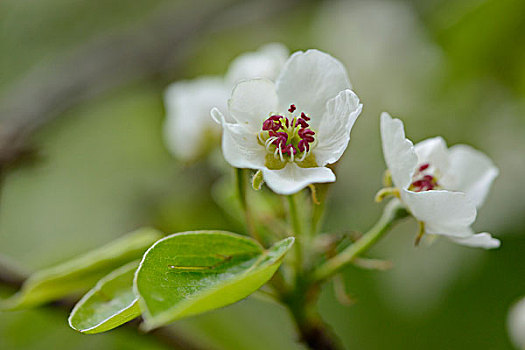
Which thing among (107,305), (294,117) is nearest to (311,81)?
(294,117)

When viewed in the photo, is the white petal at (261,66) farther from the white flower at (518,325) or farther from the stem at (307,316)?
the white flower at (518,325)

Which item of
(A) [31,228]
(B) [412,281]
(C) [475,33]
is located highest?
(C) [475,33]

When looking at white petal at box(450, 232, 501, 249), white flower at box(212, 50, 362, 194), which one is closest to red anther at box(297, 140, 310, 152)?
white flower at box(212, 50, 362, 194)

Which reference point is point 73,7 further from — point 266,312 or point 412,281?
point 412,281

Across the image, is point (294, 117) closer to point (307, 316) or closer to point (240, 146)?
point (240, 146)

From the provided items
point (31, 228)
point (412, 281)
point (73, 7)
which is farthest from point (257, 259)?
point (73, 7)
